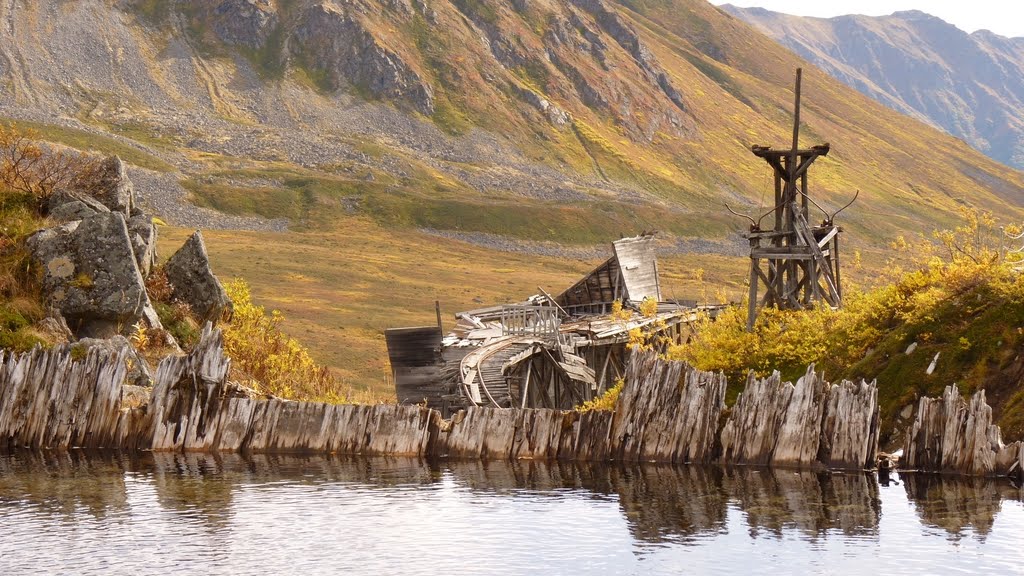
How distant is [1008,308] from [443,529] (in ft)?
34.7

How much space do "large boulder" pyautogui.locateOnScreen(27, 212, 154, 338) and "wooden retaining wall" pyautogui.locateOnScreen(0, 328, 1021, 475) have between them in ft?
11.9

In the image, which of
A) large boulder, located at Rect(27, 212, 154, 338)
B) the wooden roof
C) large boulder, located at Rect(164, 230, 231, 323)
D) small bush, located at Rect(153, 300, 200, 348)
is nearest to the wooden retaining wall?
large boulder, located at Rect(27, 212, 154, 338)

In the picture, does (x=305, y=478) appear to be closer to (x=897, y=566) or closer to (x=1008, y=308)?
(x=897, y=566)

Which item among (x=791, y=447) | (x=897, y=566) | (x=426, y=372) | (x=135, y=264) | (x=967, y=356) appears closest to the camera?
(x=897, y=566)

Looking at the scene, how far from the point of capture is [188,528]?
16.5 meters

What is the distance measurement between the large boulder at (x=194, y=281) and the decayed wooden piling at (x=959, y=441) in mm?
17868

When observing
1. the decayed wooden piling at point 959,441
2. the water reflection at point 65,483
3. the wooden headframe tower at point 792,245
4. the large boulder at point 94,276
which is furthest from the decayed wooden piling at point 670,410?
the large boulder at point 94,276

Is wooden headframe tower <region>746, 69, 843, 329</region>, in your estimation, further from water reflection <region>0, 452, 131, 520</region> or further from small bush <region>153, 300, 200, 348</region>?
water reflection <region>0, 452, 131, 520</region>

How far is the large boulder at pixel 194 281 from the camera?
29188mm

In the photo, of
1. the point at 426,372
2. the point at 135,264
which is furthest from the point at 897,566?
the point at 426,372

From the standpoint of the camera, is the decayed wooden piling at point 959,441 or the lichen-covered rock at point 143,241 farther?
the lichen-covered rock at point 143,241

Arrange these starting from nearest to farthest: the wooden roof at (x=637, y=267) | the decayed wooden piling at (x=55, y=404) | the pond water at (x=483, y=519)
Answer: the pond water at (x=483, y=519)
the decayed wooden piling at (x=55, y=404)
the wooden roof at (x=637, y=267)

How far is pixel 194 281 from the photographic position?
29.3m

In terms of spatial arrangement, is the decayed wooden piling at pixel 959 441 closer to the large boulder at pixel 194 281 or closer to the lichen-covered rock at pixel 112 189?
the large boulder at pixel 194 281
